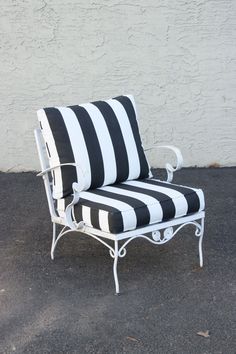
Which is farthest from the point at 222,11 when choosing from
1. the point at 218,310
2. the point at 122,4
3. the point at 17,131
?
the point at 218,310

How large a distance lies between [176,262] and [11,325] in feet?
4.11

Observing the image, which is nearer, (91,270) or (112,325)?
(112,325)

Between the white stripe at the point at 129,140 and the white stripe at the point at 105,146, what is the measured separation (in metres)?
0.13

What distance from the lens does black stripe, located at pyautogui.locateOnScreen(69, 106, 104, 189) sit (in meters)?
4.26

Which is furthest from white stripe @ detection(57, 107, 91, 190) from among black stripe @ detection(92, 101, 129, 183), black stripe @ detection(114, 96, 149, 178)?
black stripe @ detection(114, 96, 149, 178)

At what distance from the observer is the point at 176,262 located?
4316 millimetres

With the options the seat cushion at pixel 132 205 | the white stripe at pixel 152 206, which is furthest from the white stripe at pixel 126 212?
the white stripe at pixel 152 206

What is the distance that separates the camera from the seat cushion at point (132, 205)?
375 cm

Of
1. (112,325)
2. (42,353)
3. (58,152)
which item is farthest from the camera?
(58,152)

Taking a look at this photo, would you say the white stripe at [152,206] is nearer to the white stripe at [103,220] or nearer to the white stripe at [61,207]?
the white stripe at [103,220]

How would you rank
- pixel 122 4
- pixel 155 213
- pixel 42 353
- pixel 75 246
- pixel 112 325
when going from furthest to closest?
1. pixel 122 4
2. pixel 75 246
3. pixel 155 213
4. pixel 112 325
5. pixel 42 353

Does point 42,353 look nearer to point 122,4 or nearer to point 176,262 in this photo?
point 176,262

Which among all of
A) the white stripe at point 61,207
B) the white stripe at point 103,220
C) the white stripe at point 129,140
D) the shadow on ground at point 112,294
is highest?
the white stripe at point 129,140

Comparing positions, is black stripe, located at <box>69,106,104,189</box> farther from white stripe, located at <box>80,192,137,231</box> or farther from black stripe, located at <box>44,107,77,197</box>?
white stripe, located at <box>80,192,137,231</box>
